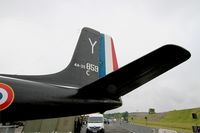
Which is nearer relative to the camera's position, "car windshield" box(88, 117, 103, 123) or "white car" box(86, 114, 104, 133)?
"white car" box(86, 114, 104, 133)

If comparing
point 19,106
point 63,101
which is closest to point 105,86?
point 63,101

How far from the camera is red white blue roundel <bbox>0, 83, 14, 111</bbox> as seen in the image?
413cm

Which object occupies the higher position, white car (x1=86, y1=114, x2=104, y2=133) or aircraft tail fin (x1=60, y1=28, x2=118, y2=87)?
aircraft tail fin (x1=60, y1=28, x2=118, y2=87)

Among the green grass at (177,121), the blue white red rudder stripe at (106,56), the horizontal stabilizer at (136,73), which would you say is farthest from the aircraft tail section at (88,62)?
the green grass at (177,121)

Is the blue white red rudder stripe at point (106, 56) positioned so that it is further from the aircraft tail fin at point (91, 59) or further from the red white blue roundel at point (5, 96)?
the red white blue roundel at point (5, 96)

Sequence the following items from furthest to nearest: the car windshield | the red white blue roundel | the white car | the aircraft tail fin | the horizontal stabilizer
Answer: the car windshield, the white car, the aircraft tail fin, the red white blue roundel, the horizontal stabilizer

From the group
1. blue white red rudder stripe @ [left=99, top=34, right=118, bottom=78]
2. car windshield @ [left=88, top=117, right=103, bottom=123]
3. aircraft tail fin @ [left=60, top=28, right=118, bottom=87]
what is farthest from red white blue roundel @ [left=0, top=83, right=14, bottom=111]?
car windshield @ [left=88, top=117, right=103, bottom=123]

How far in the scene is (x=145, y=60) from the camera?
3.72m

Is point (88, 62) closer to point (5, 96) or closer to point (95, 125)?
point (5, 96)

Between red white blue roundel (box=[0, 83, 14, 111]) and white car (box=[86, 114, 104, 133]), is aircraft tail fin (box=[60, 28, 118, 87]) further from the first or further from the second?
white car (box=[86, 114, 104, 133])

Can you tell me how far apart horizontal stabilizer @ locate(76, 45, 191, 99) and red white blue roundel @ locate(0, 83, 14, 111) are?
1.36 m

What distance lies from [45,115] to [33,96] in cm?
47

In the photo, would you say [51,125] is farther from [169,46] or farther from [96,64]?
[169,46]

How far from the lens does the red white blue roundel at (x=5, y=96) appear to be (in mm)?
4127
